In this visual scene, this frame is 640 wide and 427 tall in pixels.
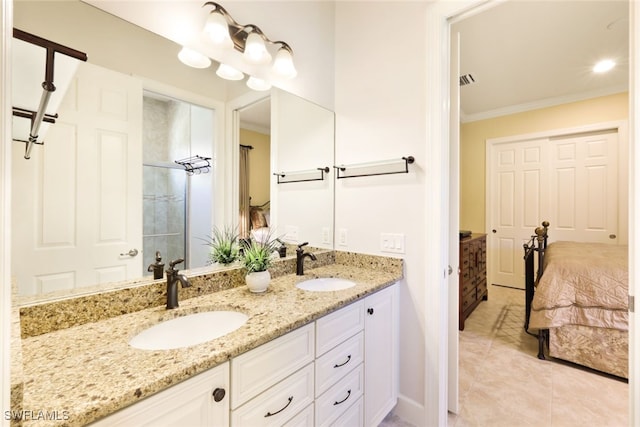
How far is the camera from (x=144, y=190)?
1166mm

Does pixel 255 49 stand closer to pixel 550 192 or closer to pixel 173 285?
pixel 173 285

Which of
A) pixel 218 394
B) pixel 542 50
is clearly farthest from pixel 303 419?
pixel 542 50

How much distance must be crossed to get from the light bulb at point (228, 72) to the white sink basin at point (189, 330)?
3.76 ft

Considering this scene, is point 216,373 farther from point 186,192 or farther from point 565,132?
point 565,132

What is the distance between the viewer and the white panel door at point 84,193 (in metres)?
0.92

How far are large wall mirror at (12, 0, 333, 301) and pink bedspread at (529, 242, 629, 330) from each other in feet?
8.05

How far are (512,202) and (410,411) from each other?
368 centimetres

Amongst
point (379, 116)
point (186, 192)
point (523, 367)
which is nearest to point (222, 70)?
point (186, 192)

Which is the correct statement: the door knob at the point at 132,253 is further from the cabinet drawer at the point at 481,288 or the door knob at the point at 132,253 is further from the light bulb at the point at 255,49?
the cabinet drawer at the point at 481,288

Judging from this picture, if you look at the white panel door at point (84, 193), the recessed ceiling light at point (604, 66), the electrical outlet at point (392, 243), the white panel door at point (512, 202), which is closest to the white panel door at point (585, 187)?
the white panel door at point (512, 202)

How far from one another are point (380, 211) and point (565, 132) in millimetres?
3596

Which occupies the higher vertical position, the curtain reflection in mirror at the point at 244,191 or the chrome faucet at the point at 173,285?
the curtain reflection in mirror at the point at 244,191

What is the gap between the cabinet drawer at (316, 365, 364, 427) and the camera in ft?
3.76

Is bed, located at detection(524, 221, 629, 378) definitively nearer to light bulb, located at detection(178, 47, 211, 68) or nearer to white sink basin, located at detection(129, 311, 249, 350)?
white sink basin, located at detection(129, 311, 249, 350)
